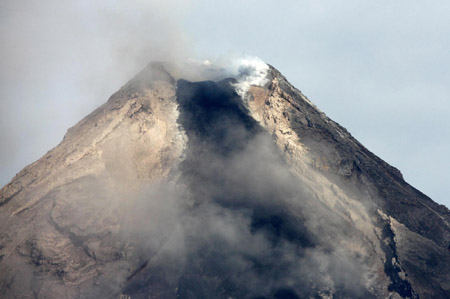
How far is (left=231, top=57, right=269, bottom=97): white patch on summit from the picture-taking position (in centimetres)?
5457

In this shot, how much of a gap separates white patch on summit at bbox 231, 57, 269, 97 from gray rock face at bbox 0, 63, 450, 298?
66 cm

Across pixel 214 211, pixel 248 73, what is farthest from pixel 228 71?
pixel 214 211

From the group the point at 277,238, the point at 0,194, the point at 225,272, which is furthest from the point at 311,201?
the point at 0,194

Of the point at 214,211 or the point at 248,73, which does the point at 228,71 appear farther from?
the point at 214,211

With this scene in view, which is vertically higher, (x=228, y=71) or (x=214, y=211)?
(x=228, y=71)

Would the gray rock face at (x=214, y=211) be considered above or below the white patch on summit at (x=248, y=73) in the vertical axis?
below

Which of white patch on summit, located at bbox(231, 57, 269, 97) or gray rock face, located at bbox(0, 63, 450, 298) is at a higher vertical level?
white patch on summit, located at bbox(231, 57, 269, 97)

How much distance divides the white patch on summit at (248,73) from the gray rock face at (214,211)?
661 mm

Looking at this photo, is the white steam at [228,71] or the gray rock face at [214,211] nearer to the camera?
the gray rock face at [214,211]

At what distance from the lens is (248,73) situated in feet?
189

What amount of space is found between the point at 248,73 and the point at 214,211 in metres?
19.3

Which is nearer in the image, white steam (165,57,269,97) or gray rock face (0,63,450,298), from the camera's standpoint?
gray rock face (0,63,450,298)

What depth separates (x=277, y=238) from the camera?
43938 mm

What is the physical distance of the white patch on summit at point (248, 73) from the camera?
179 feet
